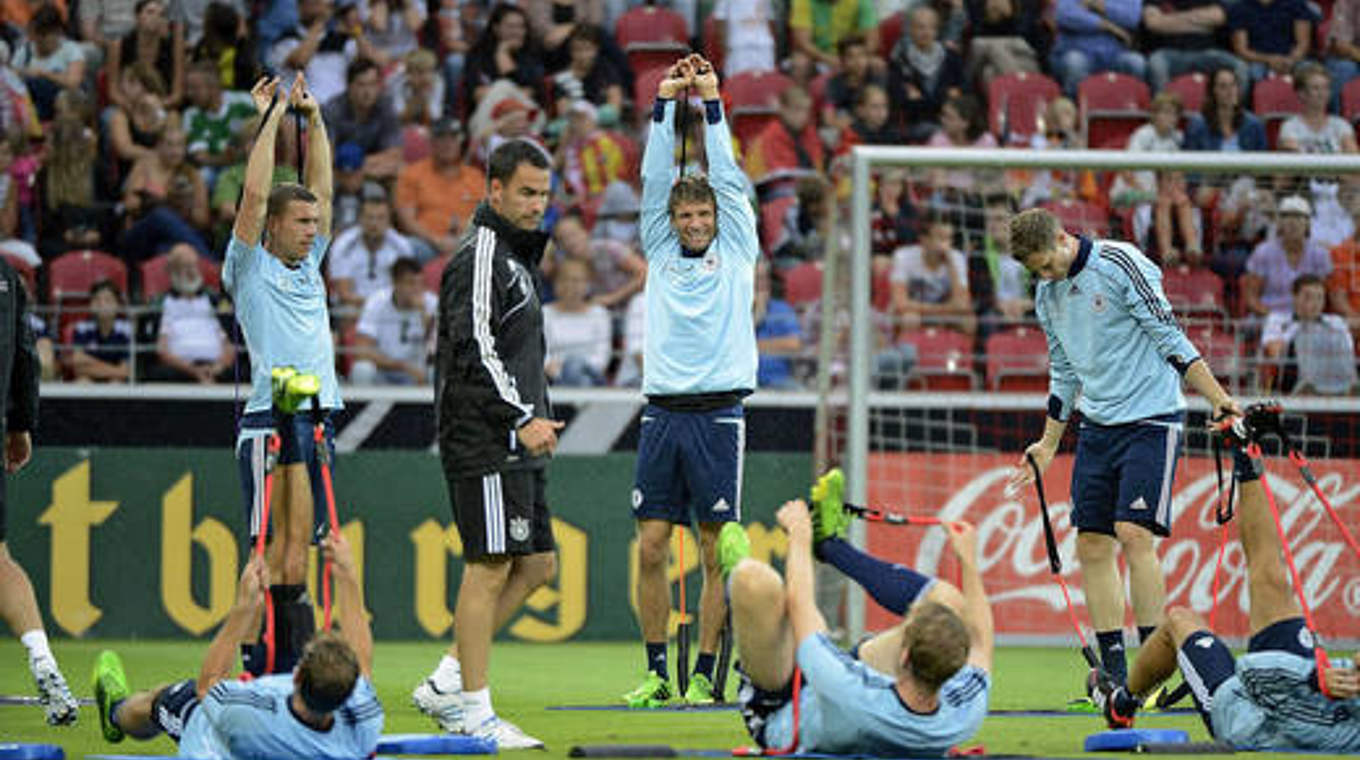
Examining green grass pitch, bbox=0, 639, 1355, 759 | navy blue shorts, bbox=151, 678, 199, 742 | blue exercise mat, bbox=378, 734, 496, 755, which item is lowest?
green grass pitch, bbox=0, 639, 1355, 759

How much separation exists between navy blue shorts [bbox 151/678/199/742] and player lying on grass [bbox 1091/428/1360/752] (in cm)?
356

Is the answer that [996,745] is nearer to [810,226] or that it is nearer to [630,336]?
[630,336]

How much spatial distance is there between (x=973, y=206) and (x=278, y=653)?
960cm

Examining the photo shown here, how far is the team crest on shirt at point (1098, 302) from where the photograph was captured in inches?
403

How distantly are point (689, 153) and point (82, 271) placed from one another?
14.9 feet

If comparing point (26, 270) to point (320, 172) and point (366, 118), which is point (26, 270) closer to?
point (366, 118)

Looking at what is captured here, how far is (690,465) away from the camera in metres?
10.4

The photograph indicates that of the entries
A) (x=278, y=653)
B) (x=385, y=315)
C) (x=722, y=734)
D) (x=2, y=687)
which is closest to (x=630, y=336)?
(x=385, y=315)

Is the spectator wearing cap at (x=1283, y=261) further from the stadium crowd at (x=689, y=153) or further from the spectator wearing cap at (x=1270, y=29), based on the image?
the spectator wearing cap at (x=1270, y=29)

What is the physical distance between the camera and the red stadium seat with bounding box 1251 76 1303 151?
60.2 ft

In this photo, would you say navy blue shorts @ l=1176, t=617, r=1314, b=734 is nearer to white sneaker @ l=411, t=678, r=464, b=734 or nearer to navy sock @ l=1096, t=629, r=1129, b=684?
navy sock @ l=1096, t=629, r=1129, b=684

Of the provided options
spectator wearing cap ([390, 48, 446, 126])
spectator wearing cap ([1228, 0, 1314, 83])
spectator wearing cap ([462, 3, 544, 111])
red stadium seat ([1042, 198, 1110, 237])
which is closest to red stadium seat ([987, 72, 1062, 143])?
spectator wearing cap ([1228, 0, 1314, 83])

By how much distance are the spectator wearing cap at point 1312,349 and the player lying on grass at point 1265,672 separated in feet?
20.3

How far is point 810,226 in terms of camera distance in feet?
55.4
